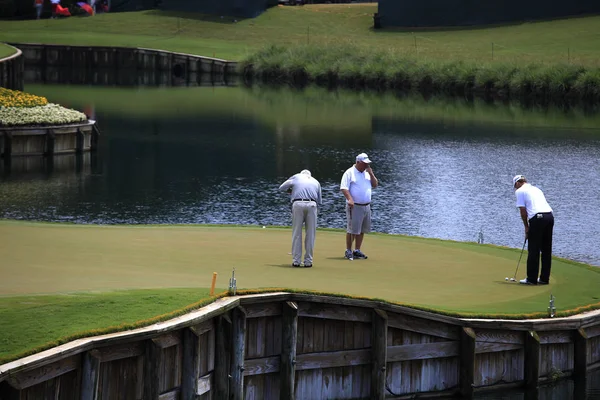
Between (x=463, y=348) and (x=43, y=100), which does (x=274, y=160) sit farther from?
(x=463, y=348)

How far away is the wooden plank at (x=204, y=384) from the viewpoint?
694 inches

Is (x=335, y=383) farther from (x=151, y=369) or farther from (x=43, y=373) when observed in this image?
→ (x=43, y=373)

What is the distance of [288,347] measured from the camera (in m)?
18.5

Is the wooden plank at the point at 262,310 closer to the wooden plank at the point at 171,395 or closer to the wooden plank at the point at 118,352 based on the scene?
the wooden plank at the point at 171,395

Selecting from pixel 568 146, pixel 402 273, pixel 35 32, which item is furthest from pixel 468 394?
pixel 35 32

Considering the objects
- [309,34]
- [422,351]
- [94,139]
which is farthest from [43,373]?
[309,34]

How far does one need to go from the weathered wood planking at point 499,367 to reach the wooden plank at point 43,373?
7393 mm

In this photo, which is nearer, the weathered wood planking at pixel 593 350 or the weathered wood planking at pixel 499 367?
the weathered wood planking at pixel 499 367

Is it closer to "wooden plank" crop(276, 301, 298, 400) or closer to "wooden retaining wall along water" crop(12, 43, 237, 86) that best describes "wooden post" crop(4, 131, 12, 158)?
"wooden plank" crop(276, 301, 298, 400)

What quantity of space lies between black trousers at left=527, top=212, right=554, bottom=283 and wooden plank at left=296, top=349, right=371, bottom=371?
4.37m

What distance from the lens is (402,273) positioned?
22359mm

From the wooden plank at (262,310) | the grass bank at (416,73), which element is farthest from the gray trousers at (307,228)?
the grass bank at (416,73)

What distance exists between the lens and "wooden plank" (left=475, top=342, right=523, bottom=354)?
19.9m

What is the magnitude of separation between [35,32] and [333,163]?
6538cm
